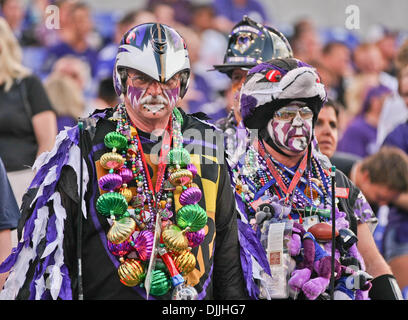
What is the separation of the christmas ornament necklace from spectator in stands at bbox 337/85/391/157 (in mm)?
6665

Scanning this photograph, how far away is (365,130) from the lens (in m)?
11.8

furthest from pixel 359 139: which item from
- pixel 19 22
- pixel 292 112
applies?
pixel 292 112

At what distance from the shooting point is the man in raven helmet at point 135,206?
4.80 m

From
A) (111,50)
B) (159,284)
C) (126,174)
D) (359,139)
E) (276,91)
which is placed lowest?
(359,139)

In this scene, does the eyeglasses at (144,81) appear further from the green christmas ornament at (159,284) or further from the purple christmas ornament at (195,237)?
the green christmas ornament at (159,284)

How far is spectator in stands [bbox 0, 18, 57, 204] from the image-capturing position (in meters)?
→ 7.43

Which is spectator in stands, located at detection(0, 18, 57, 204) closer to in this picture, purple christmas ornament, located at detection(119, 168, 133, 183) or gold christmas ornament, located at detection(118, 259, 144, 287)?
purple christmas ornament, located at detection(119, 168, 133, 183)

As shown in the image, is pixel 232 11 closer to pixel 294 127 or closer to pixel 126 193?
pixel 294 127

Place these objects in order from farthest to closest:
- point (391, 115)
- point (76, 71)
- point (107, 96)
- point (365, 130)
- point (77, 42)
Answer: point (365, 130), point (77, 42), point (391, 115), point (76, 71), point (107, 96)

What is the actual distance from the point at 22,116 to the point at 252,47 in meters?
1.82

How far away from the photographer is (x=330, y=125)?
22.8 feet

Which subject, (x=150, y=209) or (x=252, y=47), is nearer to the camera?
(x=150, y=209)

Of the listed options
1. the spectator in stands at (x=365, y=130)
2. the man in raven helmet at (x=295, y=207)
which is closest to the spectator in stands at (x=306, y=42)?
the spectator in stands at (x=365, y=130)
